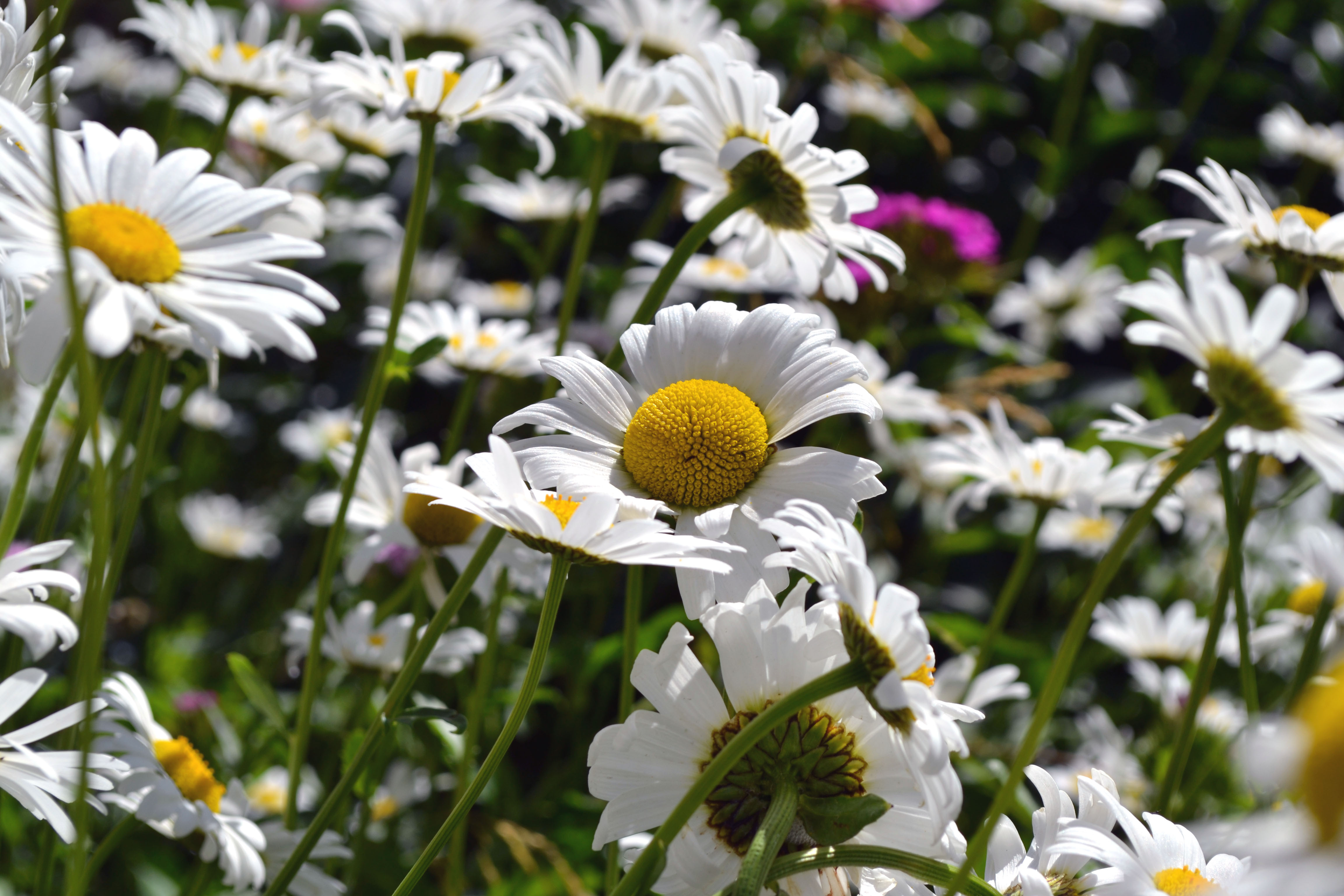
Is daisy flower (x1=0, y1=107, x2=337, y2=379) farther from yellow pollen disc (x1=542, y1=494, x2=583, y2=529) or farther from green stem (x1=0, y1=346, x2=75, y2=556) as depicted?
yellow pollen disc (x1=542, y1=494, x2=583, y2=529)

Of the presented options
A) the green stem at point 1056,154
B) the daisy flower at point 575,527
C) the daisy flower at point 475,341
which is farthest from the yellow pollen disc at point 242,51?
the green stem at point 1056,154

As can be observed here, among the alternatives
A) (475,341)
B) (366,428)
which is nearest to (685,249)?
(366,428)

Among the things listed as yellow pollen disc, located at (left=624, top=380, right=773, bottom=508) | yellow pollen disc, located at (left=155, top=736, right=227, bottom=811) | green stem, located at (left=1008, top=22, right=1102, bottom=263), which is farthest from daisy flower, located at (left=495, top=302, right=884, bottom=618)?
green stem, located at (left=1008, top=22, right=1102, bottom=263)

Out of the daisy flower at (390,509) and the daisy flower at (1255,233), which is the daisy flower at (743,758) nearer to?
the daisy flower at (390,509)

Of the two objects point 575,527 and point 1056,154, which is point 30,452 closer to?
point 575,527

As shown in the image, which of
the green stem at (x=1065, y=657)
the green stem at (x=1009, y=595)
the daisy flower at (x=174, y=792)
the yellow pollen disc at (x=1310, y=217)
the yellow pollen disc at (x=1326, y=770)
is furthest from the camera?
the green stem at (x=1009, y=595)

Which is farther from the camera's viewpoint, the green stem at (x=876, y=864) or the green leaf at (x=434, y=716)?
the green leaf at (x=434, y=716)

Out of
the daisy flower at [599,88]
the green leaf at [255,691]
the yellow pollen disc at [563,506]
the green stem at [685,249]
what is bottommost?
the green leaf at [255,691]

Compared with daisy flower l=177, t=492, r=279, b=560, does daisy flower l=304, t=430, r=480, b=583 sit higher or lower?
higher
